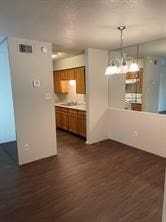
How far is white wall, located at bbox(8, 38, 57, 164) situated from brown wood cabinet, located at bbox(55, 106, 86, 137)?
1224mm

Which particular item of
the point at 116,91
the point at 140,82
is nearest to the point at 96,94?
the point at 116,91

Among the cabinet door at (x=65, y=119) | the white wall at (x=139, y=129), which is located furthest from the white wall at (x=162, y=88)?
the cabinet door at (x=65, y=119)

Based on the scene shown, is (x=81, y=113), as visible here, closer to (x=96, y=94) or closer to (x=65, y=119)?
(x=96, y=94)

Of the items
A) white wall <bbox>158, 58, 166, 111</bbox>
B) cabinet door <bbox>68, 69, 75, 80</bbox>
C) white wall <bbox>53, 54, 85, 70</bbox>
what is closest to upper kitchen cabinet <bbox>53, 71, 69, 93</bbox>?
white wall <bbox>53, 54, 85, 70</bbox>

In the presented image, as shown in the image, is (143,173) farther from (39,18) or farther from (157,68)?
(39,18)

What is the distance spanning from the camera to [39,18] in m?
2.24

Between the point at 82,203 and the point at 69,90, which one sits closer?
the point at 82,203

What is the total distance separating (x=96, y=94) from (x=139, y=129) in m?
1.42

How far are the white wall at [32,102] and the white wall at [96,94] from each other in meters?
1.09

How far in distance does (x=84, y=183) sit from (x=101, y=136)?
2.17 metres

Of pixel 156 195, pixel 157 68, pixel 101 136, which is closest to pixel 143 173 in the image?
pixel 156 195

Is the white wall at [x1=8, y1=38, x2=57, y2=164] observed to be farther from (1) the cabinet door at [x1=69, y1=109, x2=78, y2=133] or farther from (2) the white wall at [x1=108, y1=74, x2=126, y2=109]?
(2) the white wall at [x1=108, y1=74, x2=126, y2=109]

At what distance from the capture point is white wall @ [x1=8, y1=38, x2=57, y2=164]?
324cm

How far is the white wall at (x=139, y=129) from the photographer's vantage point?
3683 mm
